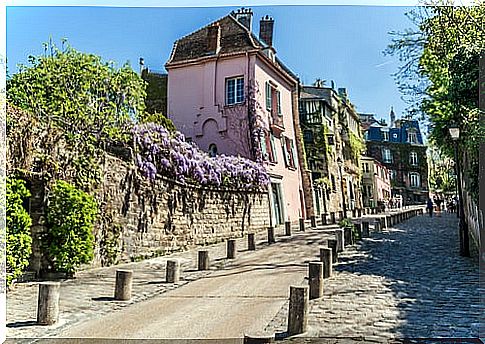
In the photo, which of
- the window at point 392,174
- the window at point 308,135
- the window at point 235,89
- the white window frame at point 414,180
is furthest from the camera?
the white window frame at point 414,180

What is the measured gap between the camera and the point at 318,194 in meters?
19.6

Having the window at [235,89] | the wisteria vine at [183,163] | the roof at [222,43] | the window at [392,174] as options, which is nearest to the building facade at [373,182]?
the window at [392,174]

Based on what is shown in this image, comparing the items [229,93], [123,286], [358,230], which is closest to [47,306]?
[123,286]

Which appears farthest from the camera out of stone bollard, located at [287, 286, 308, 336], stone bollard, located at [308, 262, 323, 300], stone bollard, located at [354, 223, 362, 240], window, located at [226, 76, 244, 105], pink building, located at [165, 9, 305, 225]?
window, located at [226, 76, 244, 105]

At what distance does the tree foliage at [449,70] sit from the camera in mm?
7285

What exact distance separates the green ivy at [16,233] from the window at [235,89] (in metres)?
10.4

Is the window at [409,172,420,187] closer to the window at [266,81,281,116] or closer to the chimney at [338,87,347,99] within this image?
the window at [266,81,281,116]

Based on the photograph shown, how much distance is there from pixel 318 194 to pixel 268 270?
10.9 metres

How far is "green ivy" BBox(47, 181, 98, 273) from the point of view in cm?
787

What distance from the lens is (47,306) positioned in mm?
5266

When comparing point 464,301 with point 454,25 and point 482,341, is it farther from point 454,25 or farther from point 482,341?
point 454,25

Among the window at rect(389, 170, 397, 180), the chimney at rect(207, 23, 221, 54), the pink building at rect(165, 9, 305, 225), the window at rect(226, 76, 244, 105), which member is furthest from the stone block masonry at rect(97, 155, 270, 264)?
the window at rect(389, 170, 397, 180)

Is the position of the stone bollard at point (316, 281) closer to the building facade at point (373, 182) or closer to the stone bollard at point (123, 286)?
the stone bollard at point (123, 286)

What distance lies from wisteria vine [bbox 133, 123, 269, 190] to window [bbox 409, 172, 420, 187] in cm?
927
